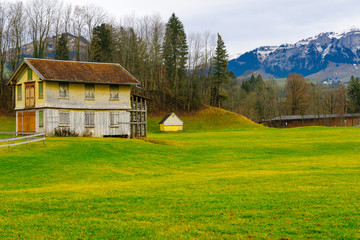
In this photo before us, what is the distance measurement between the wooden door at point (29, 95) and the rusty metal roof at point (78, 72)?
2652 millimetres

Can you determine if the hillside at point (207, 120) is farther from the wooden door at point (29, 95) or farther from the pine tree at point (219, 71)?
the wooden door at point (29, 95)

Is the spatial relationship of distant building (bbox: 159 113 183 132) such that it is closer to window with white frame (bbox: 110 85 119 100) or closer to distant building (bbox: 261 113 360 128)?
window with white frame (bbox: 110 85 119 100)

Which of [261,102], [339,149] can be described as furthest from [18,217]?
[261,102]

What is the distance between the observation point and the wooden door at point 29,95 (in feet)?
144

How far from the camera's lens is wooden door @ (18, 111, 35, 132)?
43625 mm

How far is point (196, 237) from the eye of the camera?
9.20 meters

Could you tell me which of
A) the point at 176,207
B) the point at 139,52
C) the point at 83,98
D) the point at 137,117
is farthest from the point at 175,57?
the point at 176,207

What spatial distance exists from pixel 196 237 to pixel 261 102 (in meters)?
130

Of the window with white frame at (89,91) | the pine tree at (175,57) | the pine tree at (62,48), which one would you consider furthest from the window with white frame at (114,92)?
the pine tree at (175,57)

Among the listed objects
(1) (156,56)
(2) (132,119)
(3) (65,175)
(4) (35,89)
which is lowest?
(3) (65,175)

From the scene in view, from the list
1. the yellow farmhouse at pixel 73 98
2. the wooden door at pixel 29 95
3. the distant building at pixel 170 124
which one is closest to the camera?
the yellow farmhouse at pixel 73 98

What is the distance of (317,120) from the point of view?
12362cm

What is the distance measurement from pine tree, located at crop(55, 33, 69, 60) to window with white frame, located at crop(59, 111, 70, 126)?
2034 inches

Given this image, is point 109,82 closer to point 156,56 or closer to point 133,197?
point 133,197
